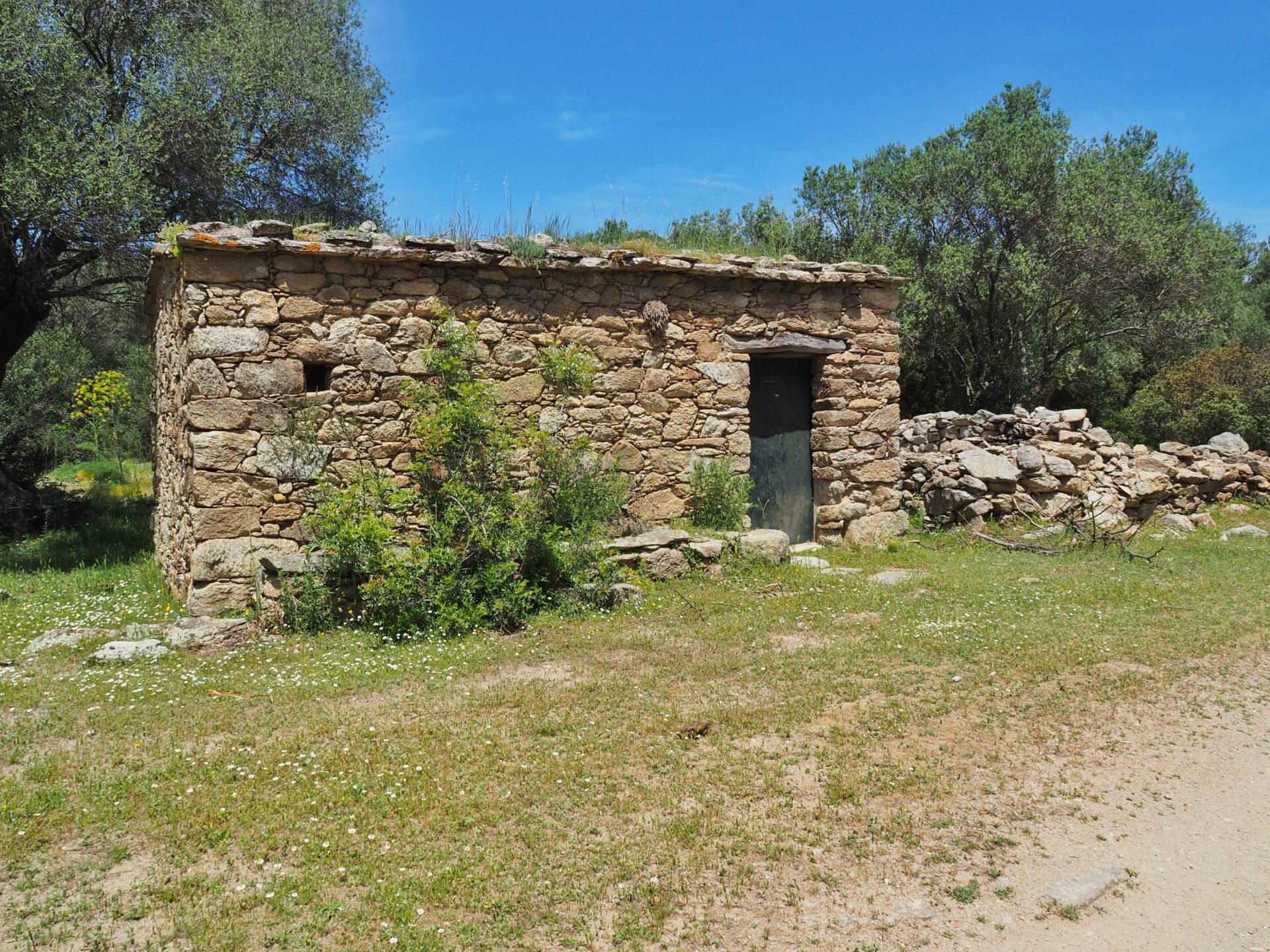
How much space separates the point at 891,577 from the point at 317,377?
18.7ft

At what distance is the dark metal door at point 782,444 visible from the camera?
393 inches

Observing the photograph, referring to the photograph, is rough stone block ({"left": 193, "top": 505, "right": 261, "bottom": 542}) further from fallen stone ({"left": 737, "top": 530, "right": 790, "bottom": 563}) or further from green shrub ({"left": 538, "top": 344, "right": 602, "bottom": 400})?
fallen stone ({"left": 737, "top": 530, "right": 790, "bottom": 563})

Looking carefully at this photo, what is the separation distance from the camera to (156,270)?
29.9 ft

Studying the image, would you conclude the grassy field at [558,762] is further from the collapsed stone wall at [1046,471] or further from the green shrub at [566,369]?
the collapsed stone wall at [1046,471]

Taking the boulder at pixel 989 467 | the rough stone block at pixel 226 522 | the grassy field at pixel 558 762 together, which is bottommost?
the grassy field at pixel 558 762

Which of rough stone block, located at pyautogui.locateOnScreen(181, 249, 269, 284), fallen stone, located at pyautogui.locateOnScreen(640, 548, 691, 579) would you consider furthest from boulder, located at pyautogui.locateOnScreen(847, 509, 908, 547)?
rough stone block, located at pyautogui.locateOnScreen(181, 249, 269, 284)

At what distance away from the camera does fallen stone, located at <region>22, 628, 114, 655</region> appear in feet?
21.9

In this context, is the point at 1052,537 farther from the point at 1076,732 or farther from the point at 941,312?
the point at 941,312

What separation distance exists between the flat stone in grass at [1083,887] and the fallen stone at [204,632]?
5802mm

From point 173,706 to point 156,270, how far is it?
555cm

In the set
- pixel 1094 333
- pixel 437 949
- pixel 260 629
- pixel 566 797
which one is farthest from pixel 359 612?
pixel 1094 333

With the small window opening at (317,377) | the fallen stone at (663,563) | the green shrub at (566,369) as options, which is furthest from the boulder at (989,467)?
the small window opening at (317,377)

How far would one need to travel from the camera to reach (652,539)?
330 inches

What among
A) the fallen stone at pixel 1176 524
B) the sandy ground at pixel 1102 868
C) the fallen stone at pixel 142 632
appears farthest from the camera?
the fallen stone at pixel 1176 524
